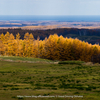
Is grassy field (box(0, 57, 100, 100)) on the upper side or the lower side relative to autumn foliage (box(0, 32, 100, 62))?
upper

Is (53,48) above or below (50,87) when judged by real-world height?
below

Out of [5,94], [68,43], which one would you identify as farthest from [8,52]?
[5,94]

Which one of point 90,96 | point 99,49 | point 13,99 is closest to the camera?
point 13,99

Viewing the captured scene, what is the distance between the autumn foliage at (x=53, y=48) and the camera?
8762 centimetres

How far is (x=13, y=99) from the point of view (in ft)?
45.9

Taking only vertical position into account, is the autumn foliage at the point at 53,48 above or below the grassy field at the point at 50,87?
below

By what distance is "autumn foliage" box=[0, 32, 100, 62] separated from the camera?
287 feet

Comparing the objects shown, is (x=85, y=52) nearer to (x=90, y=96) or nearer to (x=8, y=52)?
(x=8, y=52)

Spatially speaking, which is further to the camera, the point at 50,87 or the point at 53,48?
the point at 53,48

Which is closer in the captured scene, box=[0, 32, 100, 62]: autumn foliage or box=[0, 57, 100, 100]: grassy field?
box=[0, 57, 100, 100]: grassy field

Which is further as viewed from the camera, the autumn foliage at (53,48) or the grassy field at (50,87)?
the autumn foliage at (53,48)

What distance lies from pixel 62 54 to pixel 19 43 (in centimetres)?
2361

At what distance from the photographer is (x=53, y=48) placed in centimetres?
8831

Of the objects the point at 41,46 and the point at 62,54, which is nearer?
the point at 62,54
